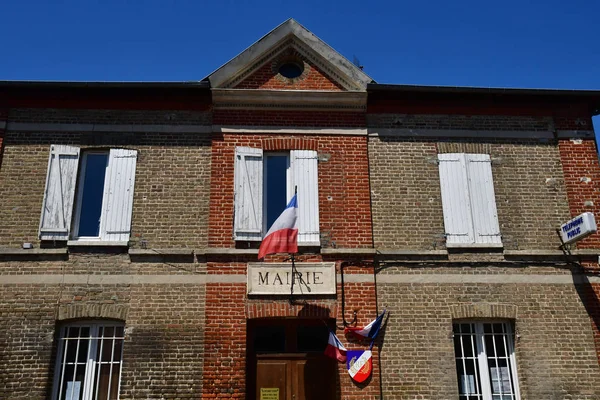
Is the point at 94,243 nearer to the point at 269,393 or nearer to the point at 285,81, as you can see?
the point at 269,393

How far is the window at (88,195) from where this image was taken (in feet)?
31.1

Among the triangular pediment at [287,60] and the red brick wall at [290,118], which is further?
the triangular pediment at [287,60]

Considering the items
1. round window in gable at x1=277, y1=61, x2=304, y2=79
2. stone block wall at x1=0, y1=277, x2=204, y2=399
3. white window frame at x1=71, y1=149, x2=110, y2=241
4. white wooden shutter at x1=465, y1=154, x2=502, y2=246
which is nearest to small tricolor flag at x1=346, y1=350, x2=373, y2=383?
stone block wall at x1=0, y1=277, x2=204, y2=399

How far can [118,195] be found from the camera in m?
9.70

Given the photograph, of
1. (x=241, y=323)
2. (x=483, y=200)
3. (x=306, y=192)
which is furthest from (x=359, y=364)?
(x=483, y=200)

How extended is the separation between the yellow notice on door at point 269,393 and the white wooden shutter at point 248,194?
261cm

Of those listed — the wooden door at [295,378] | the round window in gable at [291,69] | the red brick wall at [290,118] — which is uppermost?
the round window in gable at [291,69]

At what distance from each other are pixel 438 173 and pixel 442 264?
180 centimetres

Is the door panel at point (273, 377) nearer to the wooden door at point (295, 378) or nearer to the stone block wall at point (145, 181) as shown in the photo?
the wooden door at point (295, 378)

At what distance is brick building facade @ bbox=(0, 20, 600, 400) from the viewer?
8.99 meters

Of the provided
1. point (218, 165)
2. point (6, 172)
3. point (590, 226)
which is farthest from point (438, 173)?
point (6, 172)

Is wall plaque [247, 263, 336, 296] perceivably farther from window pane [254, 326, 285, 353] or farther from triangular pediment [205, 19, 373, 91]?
triangular pediment [205, 19, 373, 91]

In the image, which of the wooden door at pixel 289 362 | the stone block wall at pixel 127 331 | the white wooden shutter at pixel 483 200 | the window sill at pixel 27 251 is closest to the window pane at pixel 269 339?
the wooden door at pixel 289 362

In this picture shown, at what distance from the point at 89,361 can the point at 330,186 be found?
520 centimetres
